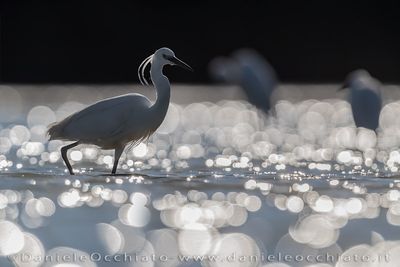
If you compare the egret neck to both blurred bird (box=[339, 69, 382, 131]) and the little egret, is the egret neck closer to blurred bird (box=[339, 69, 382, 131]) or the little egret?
the little egret

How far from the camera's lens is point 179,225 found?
9.42 m

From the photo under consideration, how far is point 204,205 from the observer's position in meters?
10.4

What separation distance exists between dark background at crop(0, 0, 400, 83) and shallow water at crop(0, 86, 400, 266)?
89.8 feet

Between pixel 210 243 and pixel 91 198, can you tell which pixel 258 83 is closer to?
pixel 91 198

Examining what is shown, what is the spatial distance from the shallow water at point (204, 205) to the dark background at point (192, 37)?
2737 centimetres

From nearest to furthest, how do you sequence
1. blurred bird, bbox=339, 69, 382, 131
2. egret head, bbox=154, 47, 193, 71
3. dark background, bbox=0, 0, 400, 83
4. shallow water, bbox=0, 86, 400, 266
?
shallow water, bbox=0, 86, 400, 266 → egret head, bbox=154, 47, 193, 71 → blurred bird, bbox=339, 69, 382, 131 → dark background, bbox=0, 0, 400, 83

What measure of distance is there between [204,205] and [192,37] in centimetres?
3787

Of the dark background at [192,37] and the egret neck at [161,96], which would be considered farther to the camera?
the dark background at [192,37]

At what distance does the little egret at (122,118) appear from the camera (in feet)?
39.7

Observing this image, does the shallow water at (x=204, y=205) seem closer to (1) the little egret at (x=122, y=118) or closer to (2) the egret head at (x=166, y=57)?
(1) the little egret at (x=122, y=118)

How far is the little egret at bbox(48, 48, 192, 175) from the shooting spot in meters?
12.1

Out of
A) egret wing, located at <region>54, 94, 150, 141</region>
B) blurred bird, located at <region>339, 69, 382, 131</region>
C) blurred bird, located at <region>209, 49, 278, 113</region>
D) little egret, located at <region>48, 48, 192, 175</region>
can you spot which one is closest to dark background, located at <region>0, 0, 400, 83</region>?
blurred bird, located at <region>209, 49, 278, 113</region>

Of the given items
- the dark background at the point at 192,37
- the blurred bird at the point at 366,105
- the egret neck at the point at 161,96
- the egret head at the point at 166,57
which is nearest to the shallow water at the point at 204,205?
the blurred bird at the point at 366,105

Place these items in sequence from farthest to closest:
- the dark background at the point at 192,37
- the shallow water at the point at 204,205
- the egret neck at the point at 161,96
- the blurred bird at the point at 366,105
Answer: the dark background at the point at 192,37 → the blurred bird at the point at 366,105 → the egret neck at the point at 161,96 → the shallow water at the point at 204,205
